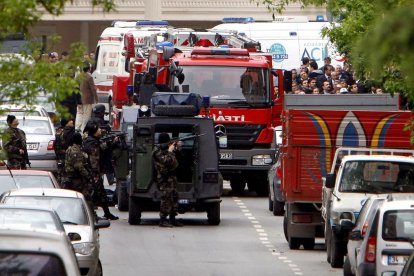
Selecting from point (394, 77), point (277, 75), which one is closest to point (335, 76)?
point (277, 75)

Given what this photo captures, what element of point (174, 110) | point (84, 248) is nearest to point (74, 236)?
point (84, 248)

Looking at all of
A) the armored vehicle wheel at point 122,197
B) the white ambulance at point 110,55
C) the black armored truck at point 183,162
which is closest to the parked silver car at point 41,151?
the armored vehicle wheel at point 122,197

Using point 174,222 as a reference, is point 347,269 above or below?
above

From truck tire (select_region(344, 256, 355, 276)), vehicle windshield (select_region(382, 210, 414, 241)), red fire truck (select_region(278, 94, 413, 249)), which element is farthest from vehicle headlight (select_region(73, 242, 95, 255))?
red fire truck (select_region(278, 94, 413, 249))

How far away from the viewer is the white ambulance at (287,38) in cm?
4025

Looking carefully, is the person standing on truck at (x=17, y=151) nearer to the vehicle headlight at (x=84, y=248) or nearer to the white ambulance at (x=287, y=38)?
the vehicle headlight at (x=84, y=248)

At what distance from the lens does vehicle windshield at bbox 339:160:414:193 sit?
Result: 19891 mm

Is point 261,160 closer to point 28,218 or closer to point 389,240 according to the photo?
point 389,240

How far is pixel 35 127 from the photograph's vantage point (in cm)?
3294

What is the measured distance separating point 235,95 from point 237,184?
294 cm

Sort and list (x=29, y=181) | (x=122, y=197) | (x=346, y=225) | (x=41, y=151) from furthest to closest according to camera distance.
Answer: (x=41, y=151), (x=122, y=197), (x=29, y=181), (x=346, y=225)

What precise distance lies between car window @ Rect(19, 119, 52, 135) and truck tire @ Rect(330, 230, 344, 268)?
13643mm

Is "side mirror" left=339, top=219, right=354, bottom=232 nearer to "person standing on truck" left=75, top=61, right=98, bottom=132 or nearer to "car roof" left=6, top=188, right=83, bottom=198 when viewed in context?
"car roof" left=6, top=188, right=83, bottom=198

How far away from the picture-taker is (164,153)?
2497cm
